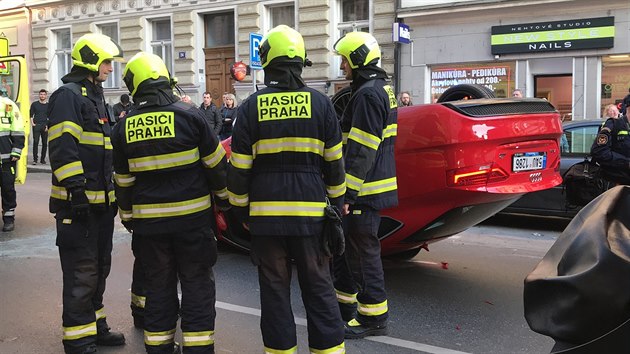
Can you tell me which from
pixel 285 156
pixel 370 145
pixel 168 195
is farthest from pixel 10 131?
pixel 285 156

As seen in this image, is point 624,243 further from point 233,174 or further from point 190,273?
point 190,273

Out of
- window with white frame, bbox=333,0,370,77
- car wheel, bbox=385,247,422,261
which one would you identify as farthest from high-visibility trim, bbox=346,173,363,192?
window with white frame, bbox=333,0,370,77

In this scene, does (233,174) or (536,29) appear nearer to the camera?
(233,174)

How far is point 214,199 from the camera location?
3.84 m

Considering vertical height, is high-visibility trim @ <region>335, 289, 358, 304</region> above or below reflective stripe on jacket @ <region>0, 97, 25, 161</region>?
below

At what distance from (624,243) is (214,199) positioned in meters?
2.76

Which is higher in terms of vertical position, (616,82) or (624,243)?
(616,82)

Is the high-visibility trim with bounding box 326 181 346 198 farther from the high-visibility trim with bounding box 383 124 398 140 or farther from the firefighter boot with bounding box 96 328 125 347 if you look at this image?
the firefighter boot with bounding box 96 328 125 347

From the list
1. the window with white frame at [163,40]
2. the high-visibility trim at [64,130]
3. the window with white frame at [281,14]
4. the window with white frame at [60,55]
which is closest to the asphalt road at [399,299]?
the high-visibility trim at [64,130]

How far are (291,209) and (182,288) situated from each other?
0.86 m

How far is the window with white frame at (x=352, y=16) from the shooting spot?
17.1 m

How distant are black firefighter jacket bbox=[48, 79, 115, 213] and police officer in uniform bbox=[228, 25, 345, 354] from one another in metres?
1.00

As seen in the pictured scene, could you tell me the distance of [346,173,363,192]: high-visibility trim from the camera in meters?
3.88

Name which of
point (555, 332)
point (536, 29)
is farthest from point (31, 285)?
point (536, 29)
